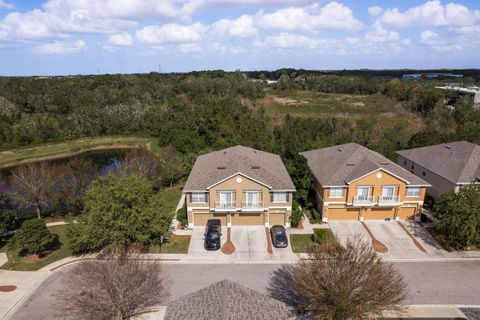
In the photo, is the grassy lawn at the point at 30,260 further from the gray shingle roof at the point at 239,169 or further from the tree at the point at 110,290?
the gray shingle roof at the point at 239,169

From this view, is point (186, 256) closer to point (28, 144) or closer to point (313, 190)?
point (313, 190)

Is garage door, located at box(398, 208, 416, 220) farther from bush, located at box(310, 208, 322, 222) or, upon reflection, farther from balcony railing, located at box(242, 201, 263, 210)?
balcony railing, located at box(242, 201, 263, 210)

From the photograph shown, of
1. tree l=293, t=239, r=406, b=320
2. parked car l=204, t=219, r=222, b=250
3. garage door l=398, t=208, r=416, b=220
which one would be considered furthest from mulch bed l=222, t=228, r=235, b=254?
garage door l=398, t=208, r=416, b=220

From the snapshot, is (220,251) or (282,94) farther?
(282,94)

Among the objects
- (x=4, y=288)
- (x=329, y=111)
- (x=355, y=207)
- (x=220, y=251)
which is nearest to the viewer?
(x=4, y=288)

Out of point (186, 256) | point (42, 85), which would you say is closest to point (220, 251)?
point (186, 256)

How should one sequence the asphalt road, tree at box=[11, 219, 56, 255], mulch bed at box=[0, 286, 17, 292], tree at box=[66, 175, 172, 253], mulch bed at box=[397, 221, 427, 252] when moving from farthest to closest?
mulch bed at box=[397, 221, 427, 252] < tree at box=[11, 219, 56, 255] < tree at box=[66, 175, 172, 253] < mulch bed at box=[0, 286, 17, 292] < the asphalt road

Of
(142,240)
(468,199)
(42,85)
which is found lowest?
(142,240)
